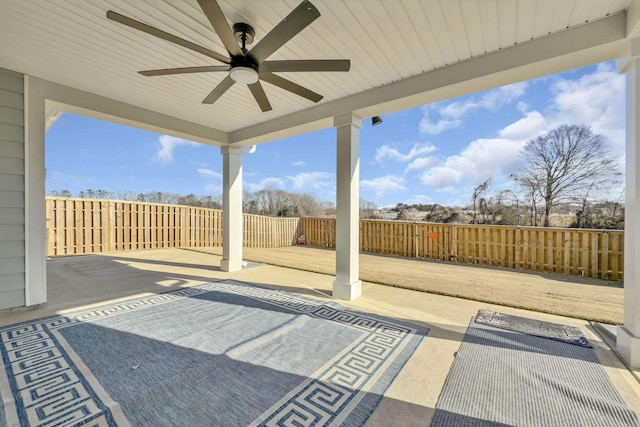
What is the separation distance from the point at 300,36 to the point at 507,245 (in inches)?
235

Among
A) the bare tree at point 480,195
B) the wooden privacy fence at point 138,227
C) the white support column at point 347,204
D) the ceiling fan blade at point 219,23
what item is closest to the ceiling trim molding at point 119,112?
the white support column at point 347,204

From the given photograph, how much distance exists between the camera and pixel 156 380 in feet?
5.54

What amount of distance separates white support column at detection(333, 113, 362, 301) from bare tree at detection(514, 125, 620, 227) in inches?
397

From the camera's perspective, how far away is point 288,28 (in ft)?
5.03

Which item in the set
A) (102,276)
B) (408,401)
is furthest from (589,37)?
(102,276)

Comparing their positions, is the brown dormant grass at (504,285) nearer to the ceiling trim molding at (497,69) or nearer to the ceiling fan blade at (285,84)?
the ceiling trim molding at (497,69)

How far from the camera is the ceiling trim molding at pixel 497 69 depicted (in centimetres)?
197

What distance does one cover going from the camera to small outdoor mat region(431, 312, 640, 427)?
139cm

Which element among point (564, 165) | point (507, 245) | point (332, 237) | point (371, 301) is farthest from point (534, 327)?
point (564, 165)

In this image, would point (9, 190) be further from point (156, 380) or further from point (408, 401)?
point (408, 401)

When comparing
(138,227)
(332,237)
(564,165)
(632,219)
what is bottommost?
(332,237)

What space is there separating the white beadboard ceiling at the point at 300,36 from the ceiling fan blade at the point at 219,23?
0.32 meters

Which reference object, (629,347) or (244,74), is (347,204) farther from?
(629,347)

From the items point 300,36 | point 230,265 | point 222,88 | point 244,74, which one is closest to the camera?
point 244,74
